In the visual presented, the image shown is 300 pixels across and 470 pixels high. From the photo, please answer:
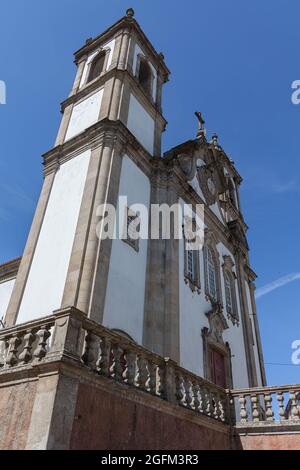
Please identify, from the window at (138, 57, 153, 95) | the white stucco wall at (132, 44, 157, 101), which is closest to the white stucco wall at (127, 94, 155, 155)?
the white stucco wall at (132, 44, 157, 101)

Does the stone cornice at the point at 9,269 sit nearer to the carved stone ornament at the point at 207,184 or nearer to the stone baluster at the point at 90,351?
the carved stone ornament at the point at 207,184

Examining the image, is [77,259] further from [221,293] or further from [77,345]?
[221,293]

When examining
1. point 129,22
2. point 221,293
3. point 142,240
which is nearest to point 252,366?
point 221,293

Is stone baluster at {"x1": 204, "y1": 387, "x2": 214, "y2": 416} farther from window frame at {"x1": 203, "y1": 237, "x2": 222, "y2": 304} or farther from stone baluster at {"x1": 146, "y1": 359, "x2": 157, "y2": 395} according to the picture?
window frame at {"x1": 203, "y1": 237, "x2": 222, "y2": 304}

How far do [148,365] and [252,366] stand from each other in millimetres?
11465

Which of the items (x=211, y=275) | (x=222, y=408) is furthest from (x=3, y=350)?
(x=211, y=275)

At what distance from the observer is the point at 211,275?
1731 cm

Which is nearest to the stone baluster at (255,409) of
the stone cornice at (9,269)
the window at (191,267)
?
the window at (191,267)

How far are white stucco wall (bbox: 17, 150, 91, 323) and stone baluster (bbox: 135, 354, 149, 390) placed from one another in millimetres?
3964

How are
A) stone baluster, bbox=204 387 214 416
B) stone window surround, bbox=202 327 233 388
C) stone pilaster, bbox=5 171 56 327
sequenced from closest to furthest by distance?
stone baluster, bbox=204 387 214 416 → stone pilaster, bbox=5 171 56 327 → stone window surround, bbox=202 327 233 388

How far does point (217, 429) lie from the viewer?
8930 millimetres

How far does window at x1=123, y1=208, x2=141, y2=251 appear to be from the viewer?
42.0ft

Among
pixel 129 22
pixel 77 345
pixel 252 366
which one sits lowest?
pixel 77 345

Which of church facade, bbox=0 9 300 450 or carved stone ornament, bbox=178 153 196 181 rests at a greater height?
carved stone ornament, bbox=178 153 196 181
